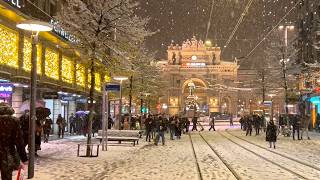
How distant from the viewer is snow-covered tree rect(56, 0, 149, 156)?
2097cm

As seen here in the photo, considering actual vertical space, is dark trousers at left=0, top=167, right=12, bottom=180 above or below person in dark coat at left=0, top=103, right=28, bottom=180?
below

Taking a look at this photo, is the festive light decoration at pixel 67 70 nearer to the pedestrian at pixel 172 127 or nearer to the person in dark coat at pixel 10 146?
the pedestrian at pixel 172 127

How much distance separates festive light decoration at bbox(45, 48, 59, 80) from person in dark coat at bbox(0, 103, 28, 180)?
27.3 meters

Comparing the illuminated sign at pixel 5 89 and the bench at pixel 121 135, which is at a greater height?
the illuminated sign at pixel 5 89

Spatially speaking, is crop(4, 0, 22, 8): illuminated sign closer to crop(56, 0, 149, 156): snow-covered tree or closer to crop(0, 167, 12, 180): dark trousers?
crop(56, 0, 149, 156): snow-covered tree

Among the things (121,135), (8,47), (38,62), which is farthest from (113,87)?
(38,62)

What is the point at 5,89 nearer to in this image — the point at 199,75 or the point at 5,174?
the point at 5,174

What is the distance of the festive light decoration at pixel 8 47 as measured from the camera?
86.7ft

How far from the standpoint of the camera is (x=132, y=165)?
1770 cm

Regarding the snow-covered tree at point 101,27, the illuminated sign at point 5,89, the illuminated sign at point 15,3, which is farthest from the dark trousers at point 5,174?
the illuminated sign at point 15,3

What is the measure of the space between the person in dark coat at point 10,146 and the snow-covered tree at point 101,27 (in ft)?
40.8

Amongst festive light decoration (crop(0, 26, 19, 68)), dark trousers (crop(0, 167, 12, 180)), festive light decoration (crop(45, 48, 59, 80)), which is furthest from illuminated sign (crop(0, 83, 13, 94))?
dark trousers (crop(0, 167, 12, 180))

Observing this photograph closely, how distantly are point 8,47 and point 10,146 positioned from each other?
20324 mm

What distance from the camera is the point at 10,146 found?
8.10 meters
